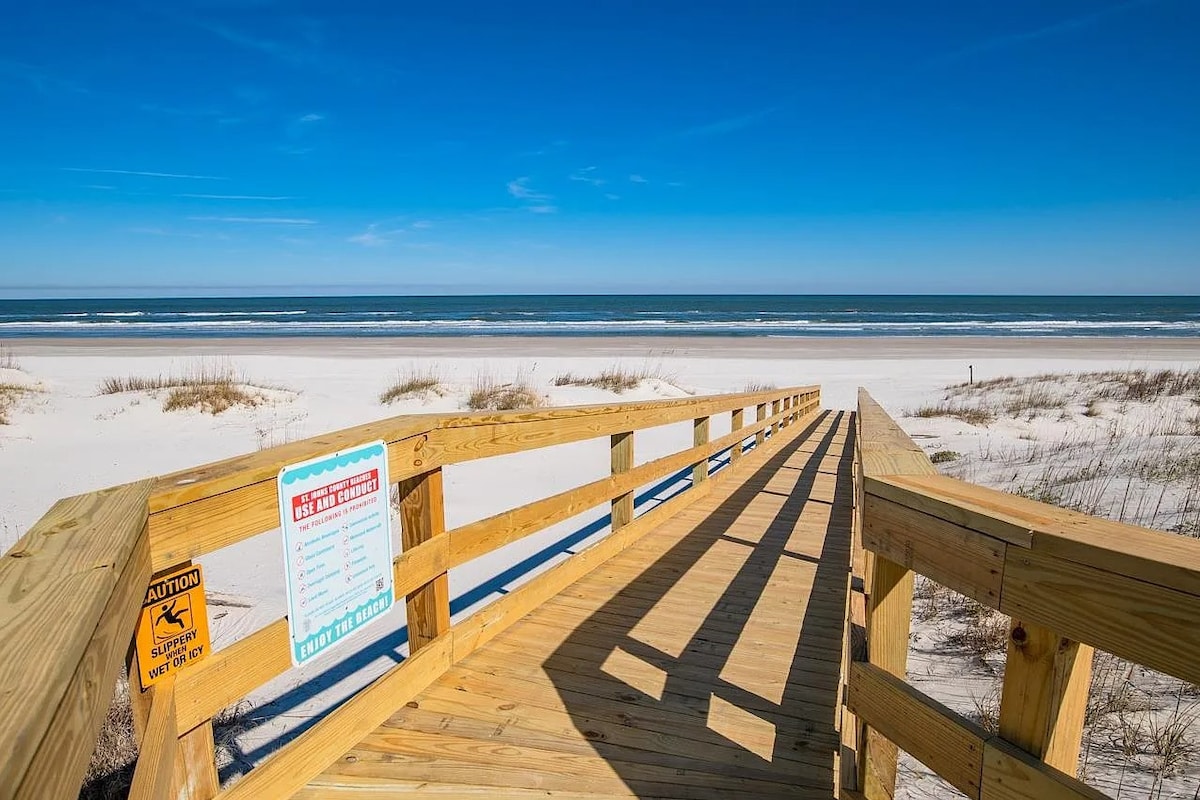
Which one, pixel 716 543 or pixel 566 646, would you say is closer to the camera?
pixel 566 646

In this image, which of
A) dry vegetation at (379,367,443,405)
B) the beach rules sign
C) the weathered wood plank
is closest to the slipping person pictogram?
the beach rules sign

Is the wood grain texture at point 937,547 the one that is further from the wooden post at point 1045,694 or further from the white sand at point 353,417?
the white sand at point 353,417

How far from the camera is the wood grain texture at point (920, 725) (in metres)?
1.46

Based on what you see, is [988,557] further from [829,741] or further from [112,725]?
[112,725]

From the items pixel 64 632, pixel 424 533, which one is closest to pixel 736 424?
pixel 424 533

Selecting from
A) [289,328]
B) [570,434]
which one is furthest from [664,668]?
[289,328]

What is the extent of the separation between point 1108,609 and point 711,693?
2085mm

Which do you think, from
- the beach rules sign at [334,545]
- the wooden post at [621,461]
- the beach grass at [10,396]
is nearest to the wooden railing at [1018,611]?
the beach rules sign at [334,545]

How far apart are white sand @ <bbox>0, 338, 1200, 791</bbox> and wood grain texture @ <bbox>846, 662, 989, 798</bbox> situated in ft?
8.91

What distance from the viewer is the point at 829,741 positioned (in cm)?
266

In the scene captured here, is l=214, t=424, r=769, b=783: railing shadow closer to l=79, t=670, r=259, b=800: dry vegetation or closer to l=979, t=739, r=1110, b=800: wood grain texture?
l=79, t=670, r=259, b=800: dry vegetation

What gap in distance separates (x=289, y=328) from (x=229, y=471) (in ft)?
182

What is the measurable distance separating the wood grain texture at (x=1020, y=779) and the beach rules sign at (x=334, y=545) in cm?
179

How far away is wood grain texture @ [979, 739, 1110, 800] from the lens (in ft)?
4.07
